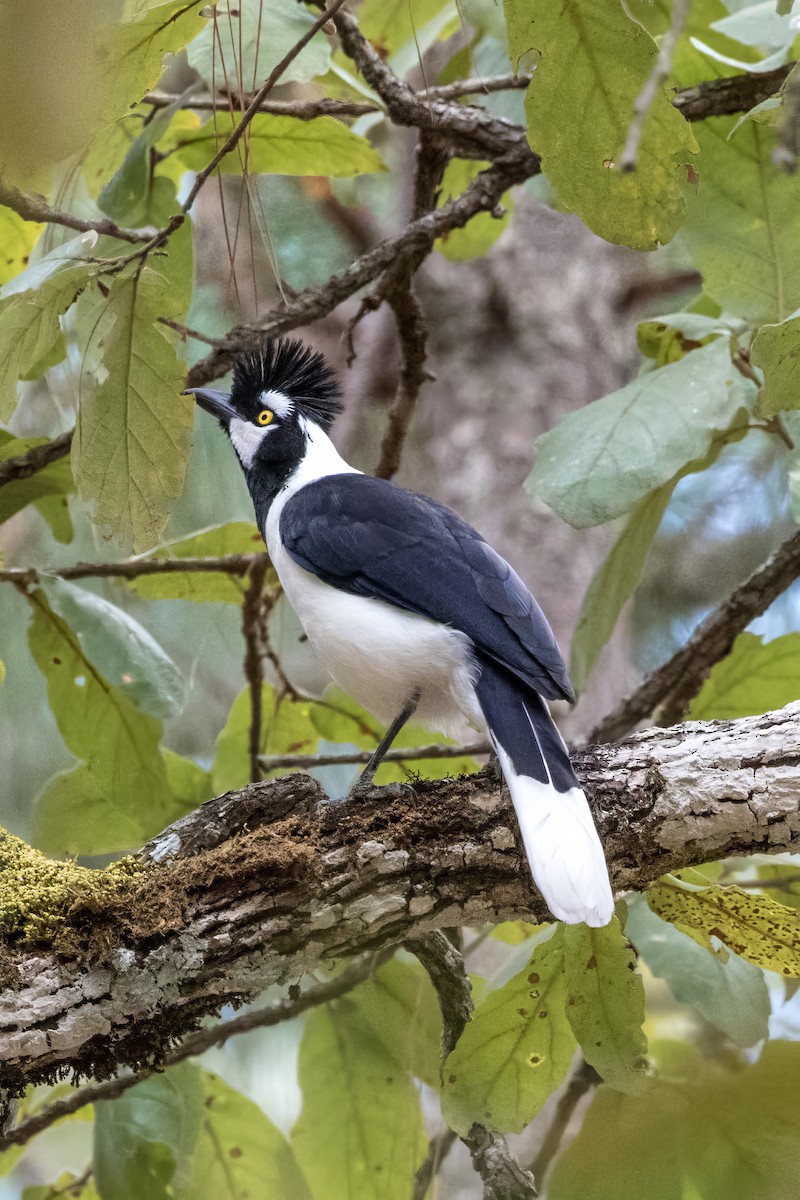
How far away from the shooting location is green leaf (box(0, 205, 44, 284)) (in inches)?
78.9

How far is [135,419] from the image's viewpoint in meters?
1.52

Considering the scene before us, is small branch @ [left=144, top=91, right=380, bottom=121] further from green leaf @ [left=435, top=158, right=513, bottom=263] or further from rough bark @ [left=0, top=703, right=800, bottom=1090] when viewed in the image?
rough bark @ [left=0, top=703, right=800, bottom=1090]

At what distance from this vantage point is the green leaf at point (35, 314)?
136cm

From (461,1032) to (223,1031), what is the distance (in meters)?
0.39

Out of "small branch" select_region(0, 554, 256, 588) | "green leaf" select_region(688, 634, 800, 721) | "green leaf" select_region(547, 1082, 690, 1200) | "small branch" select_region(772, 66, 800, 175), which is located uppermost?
"small branch" select_region(772, 66, 800, 175)

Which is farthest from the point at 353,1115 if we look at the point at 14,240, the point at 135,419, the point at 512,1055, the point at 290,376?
the point at 14,240

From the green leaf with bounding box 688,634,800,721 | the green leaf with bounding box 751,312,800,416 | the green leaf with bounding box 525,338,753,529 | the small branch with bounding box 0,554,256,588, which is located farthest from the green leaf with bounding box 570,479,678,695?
the small branch with bounding box 0,554,256,588

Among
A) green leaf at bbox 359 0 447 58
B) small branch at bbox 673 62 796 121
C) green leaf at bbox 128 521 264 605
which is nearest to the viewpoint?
small branch at bbox 673 62 796 121

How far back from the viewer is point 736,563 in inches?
119

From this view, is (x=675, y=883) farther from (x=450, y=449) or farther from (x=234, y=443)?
(x=450, y=449)

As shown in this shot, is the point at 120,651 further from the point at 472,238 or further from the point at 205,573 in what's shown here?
the point at 472,238

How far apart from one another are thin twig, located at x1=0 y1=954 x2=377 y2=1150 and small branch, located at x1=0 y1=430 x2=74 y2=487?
0.93 metres

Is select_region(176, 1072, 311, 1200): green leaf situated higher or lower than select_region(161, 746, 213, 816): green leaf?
lower

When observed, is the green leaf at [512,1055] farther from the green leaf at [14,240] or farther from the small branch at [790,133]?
the green leaf at [14,240]
